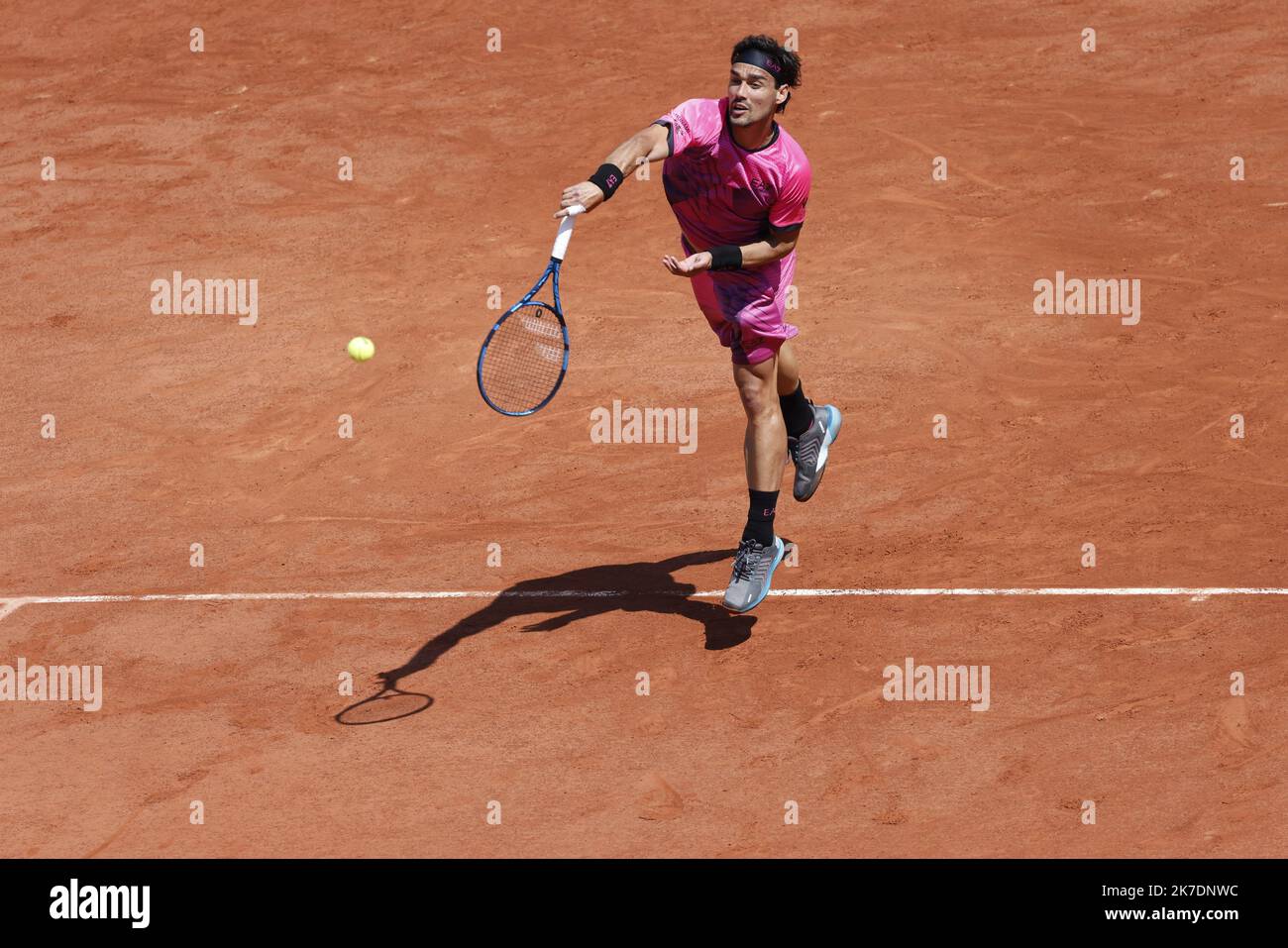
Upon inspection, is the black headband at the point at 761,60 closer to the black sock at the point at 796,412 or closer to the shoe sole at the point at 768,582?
the black sock at the point at 796,412

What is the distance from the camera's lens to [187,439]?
10.5 m

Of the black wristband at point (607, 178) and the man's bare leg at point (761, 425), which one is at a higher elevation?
the black wristband at point (607, 178)

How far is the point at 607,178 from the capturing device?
22.3 feet

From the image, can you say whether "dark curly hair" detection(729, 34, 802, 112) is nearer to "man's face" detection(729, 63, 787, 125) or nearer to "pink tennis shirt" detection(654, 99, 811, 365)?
"man's face" detection(729, 63, 787, 125)

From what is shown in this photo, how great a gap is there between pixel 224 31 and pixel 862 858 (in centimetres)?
1376

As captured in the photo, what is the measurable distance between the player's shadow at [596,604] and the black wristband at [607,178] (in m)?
2.26

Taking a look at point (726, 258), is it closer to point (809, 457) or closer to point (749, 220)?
point (749, 220)

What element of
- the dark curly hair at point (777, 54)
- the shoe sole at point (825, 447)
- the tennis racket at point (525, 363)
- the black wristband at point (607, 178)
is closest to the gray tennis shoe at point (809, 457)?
the shoe sole at point (825, 447)

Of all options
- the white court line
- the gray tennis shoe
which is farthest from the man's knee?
the white court line

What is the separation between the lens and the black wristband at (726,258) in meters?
7.22

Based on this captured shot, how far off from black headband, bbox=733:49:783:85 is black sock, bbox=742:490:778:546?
6.35 ft

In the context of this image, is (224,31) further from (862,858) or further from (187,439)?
(862,858)

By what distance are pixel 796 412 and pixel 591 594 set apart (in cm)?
145

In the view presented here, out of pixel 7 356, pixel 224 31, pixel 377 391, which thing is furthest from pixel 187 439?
pixel 224 31
